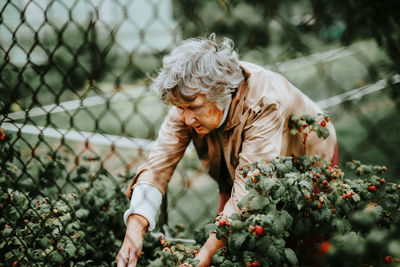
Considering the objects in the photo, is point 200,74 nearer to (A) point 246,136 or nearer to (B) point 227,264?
(A) point 246,136

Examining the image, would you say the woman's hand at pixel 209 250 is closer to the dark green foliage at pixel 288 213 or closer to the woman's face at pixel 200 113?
the dark green foliage at pixel 288 213

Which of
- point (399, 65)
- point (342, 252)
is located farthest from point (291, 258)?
point (399, 65)

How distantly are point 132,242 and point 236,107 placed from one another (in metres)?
0.66

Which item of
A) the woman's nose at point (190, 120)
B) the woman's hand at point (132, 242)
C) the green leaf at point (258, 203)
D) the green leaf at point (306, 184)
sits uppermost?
the woman's nose at point (190, 120)

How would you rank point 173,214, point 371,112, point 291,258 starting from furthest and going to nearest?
point 371,112 < point 173,214 < point 291,258

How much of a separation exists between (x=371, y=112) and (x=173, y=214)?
1648 millimetres

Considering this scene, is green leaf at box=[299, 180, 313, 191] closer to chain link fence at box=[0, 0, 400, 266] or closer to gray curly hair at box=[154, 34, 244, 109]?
chain link fence at box=[0, 0, 400, 266]

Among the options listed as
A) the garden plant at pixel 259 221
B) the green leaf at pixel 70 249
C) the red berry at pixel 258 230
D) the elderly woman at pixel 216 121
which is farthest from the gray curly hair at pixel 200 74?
the green leaf at pixel 70 249

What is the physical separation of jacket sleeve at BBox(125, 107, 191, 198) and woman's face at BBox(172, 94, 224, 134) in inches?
5.8

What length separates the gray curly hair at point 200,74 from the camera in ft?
4.63

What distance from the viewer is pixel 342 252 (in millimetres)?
696

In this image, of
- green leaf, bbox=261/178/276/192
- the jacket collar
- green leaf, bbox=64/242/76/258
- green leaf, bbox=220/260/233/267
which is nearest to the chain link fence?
green leaf, bbox=64/242/76/258

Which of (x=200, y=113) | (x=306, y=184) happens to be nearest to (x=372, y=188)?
(x=306, y=184)

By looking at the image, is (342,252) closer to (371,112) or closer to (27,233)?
(27,233)
